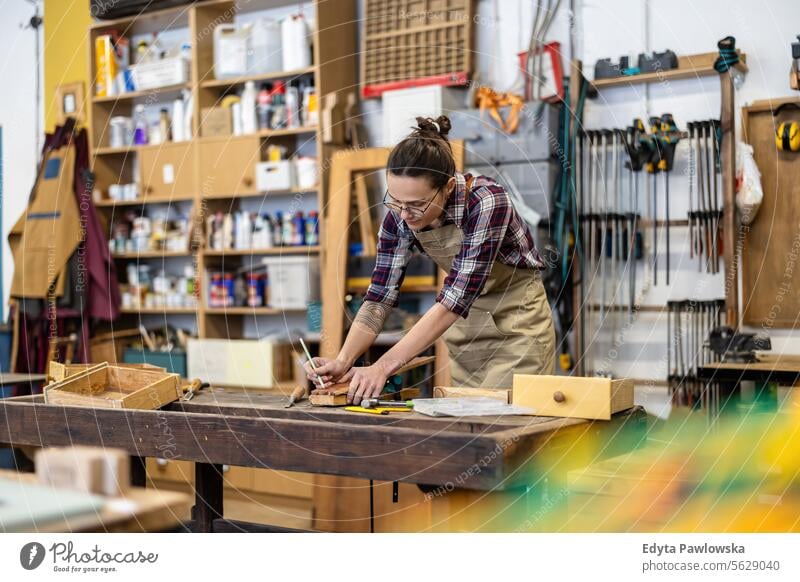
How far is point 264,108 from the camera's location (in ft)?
16.7

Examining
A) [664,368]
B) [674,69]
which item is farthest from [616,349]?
[674,69]

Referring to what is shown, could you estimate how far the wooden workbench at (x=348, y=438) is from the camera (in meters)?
1.86

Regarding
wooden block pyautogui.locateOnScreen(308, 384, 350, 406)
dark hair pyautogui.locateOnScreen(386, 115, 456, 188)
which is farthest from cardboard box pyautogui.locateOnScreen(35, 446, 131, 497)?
dark hair pyautogui.locateOnScreen(386, 115, 456, 188)

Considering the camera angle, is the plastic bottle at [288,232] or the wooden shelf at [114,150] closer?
the plastic bottle at [288,232]

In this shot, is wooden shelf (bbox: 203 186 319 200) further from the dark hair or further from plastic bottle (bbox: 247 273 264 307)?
the dark hair

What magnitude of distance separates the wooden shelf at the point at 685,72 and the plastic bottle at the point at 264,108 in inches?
67.5

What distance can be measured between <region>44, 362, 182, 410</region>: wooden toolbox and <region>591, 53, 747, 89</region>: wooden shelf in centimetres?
252

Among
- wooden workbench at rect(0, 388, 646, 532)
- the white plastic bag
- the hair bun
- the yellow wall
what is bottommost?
wooden workbench at rect(0, 388, 646, 532)

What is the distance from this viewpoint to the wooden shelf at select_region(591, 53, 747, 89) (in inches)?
160

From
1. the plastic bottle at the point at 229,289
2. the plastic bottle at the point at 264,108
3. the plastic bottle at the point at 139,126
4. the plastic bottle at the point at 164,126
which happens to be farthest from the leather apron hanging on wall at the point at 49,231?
the plastic bottle at the point at 264,108

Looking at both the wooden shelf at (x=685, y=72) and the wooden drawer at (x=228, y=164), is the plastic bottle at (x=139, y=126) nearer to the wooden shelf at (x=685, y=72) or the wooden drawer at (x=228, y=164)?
the wooden drawer at (x=228, y=164)

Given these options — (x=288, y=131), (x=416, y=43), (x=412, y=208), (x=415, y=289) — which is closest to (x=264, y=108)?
(x=288, y=131)

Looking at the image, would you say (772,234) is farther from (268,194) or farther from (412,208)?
(268,194)

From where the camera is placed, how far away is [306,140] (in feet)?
16.8
